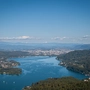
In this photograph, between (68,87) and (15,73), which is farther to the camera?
(15,73)

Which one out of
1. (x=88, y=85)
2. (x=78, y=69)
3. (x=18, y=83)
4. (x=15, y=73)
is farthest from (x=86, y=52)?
(x=88, y=85)

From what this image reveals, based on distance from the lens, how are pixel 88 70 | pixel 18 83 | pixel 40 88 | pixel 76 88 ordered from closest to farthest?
pixel 76 88 < pixel 40 88 < pixel 18 83 < pixel 88 70

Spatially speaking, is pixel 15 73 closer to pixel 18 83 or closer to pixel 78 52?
pixel 18 83

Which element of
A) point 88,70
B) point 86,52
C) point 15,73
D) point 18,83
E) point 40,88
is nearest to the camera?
point 40,88

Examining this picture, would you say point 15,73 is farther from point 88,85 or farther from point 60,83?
point 88,85

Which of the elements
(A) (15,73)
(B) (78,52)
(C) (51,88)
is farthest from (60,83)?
(B) (78,52)

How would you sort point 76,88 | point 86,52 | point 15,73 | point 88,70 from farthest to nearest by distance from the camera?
point 86,52 < point 88,70 < point 15,73 < point 76,88
